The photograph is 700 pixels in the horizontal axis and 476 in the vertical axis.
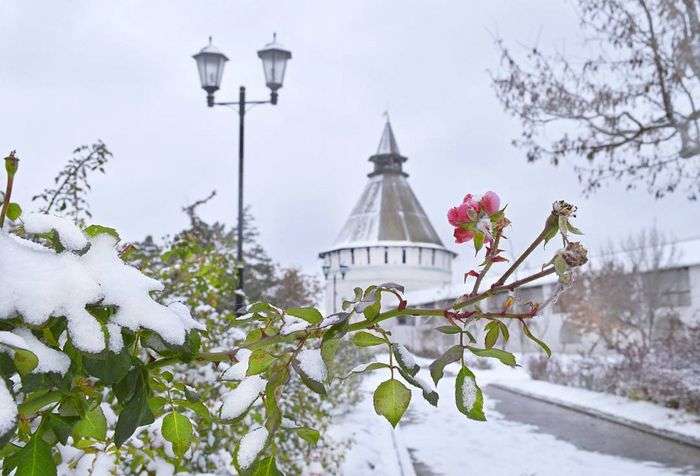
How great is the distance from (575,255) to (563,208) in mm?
82

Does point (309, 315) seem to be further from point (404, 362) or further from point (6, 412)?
point (6, 412)

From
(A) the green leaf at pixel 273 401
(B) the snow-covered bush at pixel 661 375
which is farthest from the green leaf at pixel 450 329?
(B) the snow-covered bush at pixel 661 375

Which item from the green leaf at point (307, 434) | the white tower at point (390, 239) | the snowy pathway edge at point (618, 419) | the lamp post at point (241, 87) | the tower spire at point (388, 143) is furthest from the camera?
the tower spire at point (388, 143)

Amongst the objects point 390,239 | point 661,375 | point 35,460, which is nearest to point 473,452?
point 661,375

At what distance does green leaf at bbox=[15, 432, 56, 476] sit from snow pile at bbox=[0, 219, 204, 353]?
0.17 m

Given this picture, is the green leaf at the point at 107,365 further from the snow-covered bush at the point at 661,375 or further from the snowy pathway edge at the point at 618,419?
the snow-covered bush at the point at 661,375

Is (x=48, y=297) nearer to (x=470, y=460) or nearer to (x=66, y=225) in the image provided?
(x=66, y=225)

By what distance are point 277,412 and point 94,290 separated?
1.27ft

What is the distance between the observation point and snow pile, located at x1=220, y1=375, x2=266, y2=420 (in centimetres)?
98

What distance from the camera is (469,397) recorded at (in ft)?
3.27

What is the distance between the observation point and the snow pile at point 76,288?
0.73m

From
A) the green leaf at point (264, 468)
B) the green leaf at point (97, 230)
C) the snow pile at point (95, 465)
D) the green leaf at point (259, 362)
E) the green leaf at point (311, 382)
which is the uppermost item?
the green leaf at point (97, 230)

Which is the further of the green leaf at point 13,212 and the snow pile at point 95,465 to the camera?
the snow pile at point 95,465

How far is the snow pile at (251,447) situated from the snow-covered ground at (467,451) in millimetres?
6144
